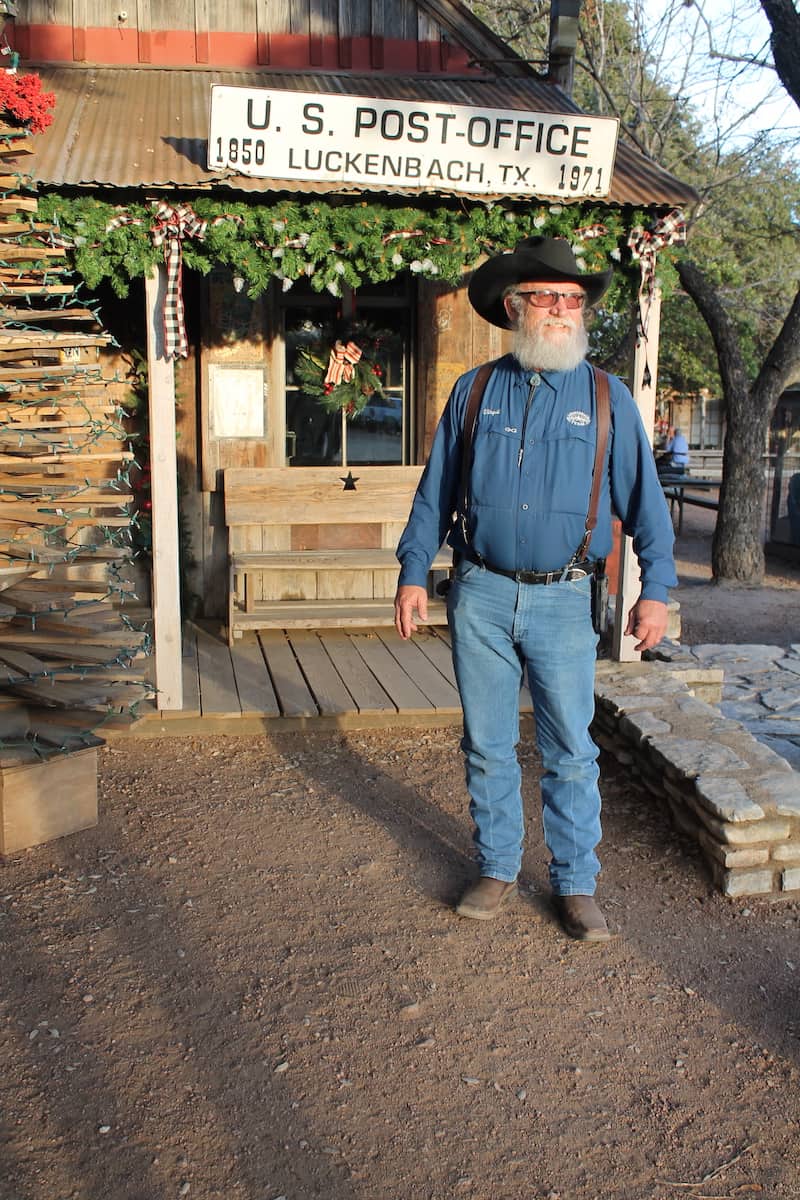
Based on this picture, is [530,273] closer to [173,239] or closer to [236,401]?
[173,239]

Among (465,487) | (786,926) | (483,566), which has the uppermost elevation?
(465,487)

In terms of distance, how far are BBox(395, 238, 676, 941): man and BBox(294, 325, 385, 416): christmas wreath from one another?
431 centimetres

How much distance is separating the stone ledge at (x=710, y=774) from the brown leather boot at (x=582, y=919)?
65 cm

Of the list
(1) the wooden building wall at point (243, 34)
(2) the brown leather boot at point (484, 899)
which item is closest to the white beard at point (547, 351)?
(2) the brown leather boot at point (484, 899)

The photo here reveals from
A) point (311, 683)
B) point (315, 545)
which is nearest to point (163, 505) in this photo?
point (311, 683)

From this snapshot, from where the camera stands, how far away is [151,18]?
7.62 m

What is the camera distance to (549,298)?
11.9ft

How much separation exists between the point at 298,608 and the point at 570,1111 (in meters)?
5.21

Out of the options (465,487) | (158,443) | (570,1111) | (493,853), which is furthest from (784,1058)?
(158,443)

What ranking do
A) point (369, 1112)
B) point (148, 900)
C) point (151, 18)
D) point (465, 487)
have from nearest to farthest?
point (369, 1112) < point (465, 487) < point (148, 900) < point (151, 18)

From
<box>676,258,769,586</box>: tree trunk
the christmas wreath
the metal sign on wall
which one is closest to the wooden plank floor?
the christmas wreath

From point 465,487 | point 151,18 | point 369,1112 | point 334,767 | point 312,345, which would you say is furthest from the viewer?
point 312,345

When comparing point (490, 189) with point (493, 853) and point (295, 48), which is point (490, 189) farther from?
point (493, 853)

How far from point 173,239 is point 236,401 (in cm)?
249
